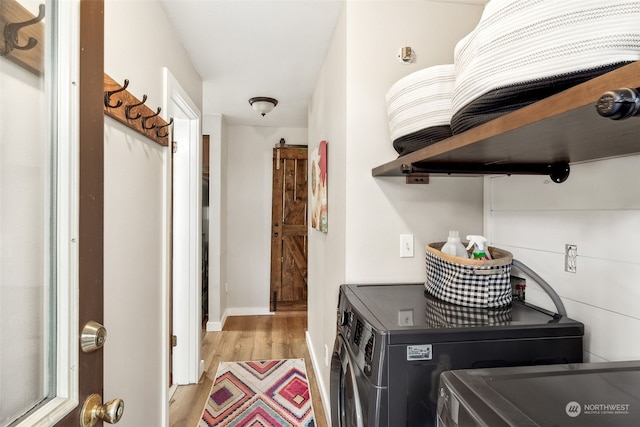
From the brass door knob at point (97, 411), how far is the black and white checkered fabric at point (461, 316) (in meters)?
0.86

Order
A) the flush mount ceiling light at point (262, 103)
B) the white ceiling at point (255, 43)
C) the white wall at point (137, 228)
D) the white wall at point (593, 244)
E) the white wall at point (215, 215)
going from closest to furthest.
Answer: the white wall at point (593, 244)
the white wall at point (137, 228)
the white ceiling at point (255, 43)
the flush mount ceiling light at point (262, 103)
the white wall at point (215, 215)

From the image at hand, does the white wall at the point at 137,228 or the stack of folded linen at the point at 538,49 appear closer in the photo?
the stack of folded linen at the point at 538,49

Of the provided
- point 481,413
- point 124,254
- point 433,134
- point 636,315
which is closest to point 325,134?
point 433,134

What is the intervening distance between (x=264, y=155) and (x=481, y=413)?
3.99 meters

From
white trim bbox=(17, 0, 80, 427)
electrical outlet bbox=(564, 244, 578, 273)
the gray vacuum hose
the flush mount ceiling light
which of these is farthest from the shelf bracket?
the flush mount ceiling light

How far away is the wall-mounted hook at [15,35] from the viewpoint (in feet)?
1.93

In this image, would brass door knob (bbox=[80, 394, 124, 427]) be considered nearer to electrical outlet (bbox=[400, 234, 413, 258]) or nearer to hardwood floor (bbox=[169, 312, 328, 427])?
electrical outlet (bbox=[400, 234, 413, 258])

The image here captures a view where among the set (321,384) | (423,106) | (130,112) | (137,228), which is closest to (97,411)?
(137,228)

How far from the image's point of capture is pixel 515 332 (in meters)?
1.07

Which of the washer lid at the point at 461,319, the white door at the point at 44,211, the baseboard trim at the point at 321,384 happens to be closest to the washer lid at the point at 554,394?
the washer lid at the point at 461,319

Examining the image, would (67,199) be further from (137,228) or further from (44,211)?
(137,228)

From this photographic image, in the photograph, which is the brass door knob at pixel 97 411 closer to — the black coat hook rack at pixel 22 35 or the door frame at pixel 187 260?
the black coat hook rack at pixel 22 35

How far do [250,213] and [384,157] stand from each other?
287 centimetres

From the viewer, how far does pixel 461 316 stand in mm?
1181
